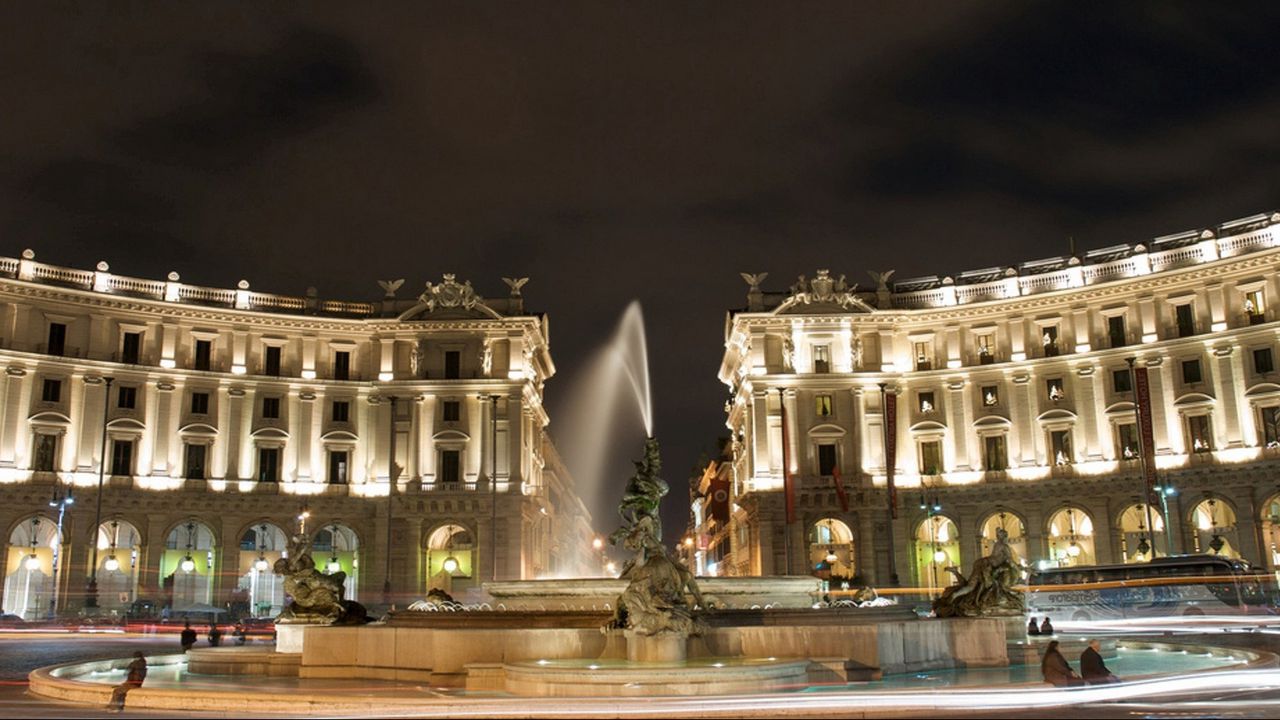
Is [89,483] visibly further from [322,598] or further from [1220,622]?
[1220,622]

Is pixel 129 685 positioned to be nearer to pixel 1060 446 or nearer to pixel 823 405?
pixel 823 405

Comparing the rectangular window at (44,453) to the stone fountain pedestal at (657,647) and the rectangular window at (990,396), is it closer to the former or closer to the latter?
the stone fountain pedestal at (657,647)

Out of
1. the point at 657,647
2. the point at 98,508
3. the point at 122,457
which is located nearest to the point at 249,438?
the point at 122,457

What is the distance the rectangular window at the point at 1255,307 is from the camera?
57.9 metres

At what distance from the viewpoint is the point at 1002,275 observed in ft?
225

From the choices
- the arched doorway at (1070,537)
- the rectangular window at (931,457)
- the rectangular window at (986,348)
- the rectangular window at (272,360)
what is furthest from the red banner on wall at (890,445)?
the rectangular window at (272,360)

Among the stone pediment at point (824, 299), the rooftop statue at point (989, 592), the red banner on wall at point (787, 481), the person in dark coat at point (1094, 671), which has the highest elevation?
the stone pediment at point (824, 299)

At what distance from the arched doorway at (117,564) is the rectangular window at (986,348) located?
47233mm

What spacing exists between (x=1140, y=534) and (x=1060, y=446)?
6430 mm

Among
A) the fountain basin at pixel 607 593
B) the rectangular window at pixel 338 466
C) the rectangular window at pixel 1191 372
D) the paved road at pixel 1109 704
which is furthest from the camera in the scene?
the rectangular window at pixel 338 466

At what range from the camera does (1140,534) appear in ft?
196

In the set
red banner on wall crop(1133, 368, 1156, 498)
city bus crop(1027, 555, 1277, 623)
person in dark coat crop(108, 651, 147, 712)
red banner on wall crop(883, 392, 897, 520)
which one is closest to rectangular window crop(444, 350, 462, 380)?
red banner on wall crop(883, 392, 897, 520)

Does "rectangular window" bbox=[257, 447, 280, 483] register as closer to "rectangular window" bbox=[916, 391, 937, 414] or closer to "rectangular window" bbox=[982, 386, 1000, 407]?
"rectangular window" bbox=[916, 391, 937, 414]

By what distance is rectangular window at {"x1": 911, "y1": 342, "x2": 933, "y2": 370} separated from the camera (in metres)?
68.7
